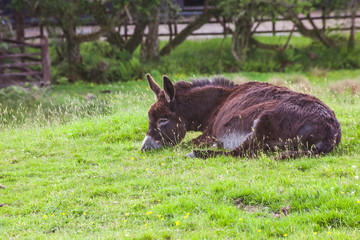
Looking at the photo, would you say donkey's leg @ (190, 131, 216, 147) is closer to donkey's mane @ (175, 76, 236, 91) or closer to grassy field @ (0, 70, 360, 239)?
grassy field @ (0, 70, 360, 239)

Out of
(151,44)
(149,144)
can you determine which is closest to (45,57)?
(151,44)

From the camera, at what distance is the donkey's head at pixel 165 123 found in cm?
761

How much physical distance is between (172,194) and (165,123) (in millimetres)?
2394

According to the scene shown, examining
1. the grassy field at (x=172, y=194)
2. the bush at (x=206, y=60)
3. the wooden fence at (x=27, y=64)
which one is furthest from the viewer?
the bush at (x=206, y=60)

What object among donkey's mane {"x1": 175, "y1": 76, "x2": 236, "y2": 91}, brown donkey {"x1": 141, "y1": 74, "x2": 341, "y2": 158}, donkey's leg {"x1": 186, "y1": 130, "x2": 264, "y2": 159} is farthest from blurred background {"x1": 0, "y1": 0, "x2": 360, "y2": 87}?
donkey's leg {"x1": 186, "y1": 130, "x2": 264, "y2": 159}

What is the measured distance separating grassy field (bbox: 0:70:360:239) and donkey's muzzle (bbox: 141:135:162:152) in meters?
0.14

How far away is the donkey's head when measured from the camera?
300 inches

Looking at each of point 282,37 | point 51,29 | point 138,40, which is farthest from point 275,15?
point 51,29

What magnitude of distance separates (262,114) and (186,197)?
2.12 meters

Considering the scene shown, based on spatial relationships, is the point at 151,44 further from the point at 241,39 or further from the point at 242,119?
the point at 242,119

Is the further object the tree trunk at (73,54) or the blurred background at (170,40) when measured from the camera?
the tree trunk at (73,54)

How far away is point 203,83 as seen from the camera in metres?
8.42

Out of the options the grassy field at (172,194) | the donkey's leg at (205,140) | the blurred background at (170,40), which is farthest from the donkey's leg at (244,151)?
the blurred background at (170,40)

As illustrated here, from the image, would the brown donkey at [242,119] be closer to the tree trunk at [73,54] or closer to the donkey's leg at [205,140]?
the donkey's leg at [205,140]
